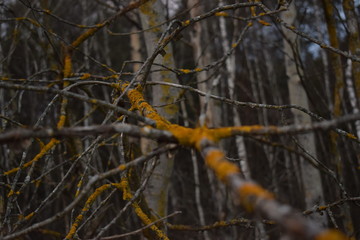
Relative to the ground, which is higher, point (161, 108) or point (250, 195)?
point (161, 108)

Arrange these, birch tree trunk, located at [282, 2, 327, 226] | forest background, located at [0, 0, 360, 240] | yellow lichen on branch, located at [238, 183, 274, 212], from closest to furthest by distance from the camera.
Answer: yellow lichen on branch, located at [238, 183, 274, 212] < forest background, located at [0, 0, 360, 240] < birch tree trunk, located at [282, 2, 327, 226]

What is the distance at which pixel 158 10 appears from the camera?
283 cm

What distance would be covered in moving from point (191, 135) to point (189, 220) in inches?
391

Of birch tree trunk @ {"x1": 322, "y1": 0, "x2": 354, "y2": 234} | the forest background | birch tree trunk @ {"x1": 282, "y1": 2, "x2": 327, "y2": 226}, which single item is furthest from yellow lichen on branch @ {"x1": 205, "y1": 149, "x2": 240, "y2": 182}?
birch tree trunk @ {"x1": 282, "y1": 2, "x2": 327, "y2": 226}

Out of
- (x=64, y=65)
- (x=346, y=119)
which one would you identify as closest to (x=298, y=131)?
(x=346, y=119)

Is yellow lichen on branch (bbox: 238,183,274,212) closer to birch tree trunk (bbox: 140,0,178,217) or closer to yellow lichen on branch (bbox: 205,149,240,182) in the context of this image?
yellow lichen on branch (bbox: 205,149,240,182)

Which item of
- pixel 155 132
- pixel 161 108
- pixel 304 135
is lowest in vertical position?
pixel 304 135

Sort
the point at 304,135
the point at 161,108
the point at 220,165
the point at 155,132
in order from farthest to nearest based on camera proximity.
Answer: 1. the point at 304,135
2. the point at 161,108
3. the point at 155,132
4. the point at 220,165

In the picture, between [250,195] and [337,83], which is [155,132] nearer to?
[250,195]

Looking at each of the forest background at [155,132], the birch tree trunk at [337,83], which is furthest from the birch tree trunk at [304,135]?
the birch tree trunk at [337,83]

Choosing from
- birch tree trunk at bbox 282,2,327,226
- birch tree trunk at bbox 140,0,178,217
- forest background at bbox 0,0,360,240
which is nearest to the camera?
forest background at bbox 0,0,360,240

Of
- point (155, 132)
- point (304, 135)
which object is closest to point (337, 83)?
point (304, 135)

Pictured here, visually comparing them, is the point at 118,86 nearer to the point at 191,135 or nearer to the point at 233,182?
the point at 191,135

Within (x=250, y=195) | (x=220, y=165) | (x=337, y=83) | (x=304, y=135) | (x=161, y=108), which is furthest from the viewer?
(x=304, y=135)
